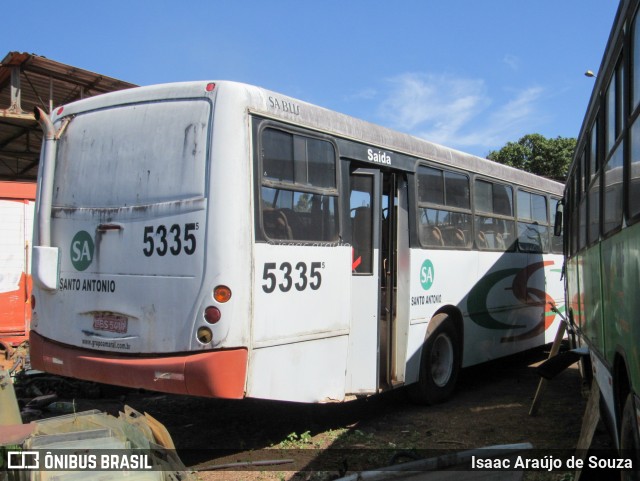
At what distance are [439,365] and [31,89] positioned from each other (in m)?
13.6

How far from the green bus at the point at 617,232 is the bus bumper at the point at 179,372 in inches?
103

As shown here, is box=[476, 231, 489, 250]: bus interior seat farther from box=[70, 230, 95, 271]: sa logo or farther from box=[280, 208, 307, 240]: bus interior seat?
box=[70, 230, 95, 271]: sa logo

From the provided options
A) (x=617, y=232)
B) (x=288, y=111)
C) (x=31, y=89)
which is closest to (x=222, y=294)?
(x=288, y=111)

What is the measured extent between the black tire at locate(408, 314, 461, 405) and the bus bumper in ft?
10.0

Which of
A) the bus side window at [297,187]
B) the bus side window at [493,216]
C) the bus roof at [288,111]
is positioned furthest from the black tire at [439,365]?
the bus side window at [297,187]

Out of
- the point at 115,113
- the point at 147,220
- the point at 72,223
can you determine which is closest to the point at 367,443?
the point at 147,220

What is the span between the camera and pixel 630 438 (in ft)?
10.7

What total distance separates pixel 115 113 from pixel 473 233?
487 centimetres

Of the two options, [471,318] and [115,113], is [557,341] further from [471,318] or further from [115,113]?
[115,113]

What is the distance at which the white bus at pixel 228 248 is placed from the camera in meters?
4.67

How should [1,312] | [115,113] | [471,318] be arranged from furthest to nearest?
1. [1,312]
2. [471,318]
3. [115,113]

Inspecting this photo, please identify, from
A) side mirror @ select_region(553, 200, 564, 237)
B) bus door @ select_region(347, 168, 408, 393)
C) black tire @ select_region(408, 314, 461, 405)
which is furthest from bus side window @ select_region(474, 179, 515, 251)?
bus door @ select_region(347, 168, 408, 393)

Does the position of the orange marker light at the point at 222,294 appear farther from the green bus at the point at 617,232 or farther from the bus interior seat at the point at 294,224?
the green bus at the point at 617,232

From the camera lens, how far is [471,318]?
8.01 meters
